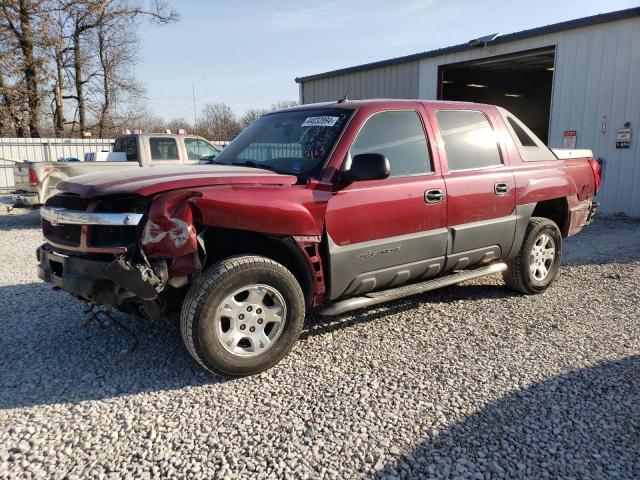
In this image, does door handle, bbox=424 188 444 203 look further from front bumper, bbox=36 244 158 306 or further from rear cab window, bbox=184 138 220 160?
rear cab window, bbox=184 138 220 160

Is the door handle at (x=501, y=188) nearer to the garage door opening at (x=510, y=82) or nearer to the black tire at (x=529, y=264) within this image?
the black tire at (x=529, y=264)

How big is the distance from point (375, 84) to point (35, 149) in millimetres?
12902

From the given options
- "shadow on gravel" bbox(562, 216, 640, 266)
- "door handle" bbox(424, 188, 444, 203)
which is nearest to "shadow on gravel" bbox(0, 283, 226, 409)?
"door handle" bbox(424, 188, 444, 203)

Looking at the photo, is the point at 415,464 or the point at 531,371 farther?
the point at 531,371

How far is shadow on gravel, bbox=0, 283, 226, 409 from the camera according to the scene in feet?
11.1

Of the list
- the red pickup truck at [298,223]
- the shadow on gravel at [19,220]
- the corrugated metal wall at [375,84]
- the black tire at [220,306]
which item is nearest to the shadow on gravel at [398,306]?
the red pickup truck at [298,223]

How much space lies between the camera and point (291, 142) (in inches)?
169

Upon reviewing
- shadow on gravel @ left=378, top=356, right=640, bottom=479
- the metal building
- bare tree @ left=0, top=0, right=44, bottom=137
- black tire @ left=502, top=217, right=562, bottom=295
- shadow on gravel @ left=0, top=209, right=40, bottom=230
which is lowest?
shadow on gravel @ left=378, top=356, right=640, bottom=479

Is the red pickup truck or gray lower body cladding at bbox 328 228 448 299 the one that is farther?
gray lower body cladding at bbox 328 228 448 299

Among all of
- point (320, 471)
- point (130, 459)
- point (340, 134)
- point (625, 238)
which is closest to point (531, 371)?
point (320, 471)

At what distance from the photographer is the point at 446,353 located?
398 centimetres

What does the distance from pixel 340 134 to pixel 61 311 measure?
3.19 metres

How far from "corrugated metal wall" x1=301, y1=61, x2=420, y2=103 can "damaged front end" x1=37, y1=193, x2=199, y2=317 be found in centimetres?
1337

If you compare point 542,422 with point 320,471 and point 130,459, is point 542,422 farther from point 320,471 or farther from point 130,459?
point 130,459
